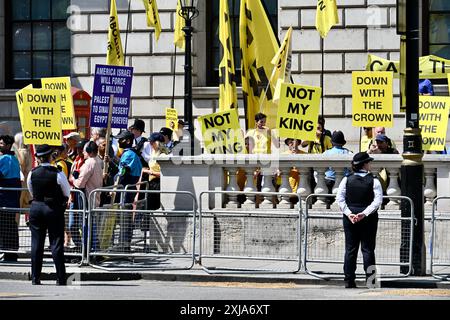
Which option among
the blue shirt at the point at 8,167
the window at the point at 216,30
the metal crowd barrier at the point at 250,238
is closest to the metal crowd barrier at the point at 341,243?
the metal crowd barrier at the point at 250,238

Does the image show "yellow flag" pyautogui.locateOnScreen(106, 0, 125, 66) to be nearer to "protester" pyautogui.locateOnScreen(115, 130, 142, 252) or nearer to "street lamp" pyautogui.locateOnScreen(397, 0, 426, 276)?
"protester" pyautogui.locateOnScreen(115, 130, 142, 252)

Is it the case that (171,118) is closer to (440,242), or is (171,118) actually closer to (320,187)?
(320,187)

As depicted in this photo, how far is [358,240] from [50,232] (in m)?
3.75

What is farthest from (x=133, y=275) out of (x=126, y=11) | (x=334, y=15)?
(x=126, y=11)

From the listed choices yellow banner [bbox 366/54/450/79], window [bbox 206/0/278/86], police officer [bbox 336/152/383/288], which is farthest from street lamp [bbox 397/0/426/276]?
window [bbox 206/0/278/86]

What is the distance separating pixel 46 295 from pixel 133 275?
8.14 ft

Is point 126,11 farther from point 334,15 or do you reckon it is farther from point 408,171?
point 408,171

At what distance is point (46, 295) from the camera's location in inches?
587

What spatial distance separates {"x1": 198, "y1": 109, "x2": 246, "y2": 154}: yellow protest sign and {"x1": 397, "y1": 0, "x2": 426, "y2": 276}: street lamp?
3.51 metres

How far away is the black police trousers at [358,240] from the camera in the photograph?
631 inches

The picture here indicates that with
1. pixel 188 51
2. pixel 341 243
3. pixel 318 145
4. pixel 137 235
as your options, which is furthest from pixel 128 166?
pixel 188 51

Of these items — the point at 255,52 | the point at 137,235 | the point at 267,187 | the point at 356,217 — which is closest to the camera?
the point at 356,217

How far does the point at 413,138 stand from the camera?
16.7 metres

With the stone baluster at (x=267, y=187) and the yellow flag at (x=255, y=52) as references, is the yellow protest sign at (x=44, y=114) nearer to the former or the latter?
the stone baluster at (x=267, y=187)
